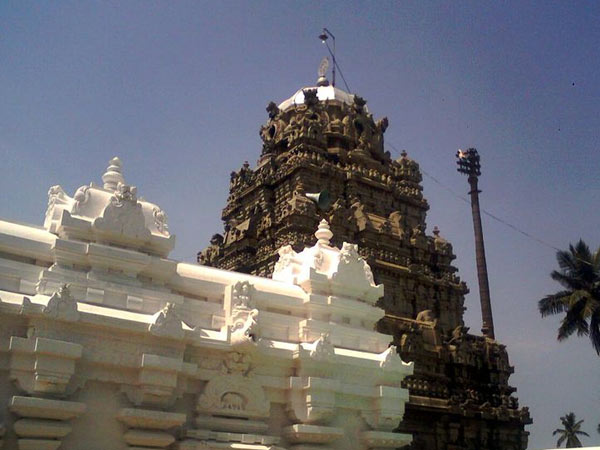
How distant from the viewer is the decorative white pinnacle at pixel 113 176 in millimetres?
15328

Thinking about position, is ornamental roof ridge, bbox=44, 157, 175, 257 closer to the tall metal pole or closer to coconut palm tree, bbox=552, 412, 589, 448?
the tall metal pole

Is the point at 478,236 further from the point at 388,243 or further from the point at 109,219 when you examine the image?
the point at 109,219

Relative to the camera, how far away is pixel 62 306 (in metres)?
12.4

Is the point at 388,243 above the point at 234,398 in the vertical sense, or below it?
above

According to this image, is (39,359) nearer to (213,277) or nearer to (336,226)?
(213,277)

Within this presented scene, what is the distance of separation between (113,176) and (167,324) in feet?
13.8

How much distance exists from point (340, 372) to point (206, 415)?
344cm

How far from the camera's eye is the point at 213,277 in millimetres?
15688

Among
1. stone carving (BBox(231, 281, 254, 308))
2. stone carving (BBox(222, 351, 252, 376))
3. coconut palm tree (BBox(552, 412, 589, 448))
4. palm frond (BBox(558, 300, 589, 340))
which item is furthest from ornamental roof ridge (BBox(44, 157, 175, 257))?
coconut palm tree (BBox(552, 412, 589, 448))

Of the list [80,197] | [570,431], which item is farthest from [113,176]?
[570,431]

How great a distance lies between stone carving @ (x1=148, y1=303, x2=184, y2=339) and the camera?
13281mm

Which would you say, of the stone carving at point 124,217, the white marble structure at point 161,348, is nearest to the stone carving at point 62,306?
the white marble structure at point 161,348

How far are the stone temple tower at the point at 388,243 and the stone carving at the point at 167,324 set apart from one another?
16.2m

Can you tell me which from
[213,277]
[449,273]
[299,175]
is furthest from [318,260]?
[449,273]
